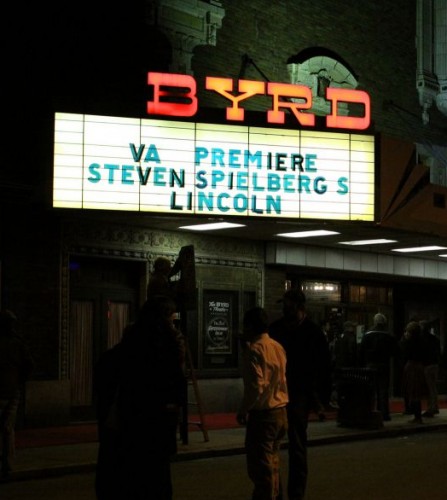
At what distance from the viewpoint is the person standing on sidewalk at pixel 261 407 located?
29.2 feet

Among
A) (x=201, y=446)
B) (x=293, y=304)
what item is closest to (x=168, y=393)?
(x=293, y=304)

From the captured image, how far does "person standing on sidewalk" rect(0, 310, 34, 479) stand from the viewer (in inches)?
473

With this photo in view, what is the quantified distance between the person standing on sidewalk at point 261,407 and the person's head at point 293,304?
95 centimetres

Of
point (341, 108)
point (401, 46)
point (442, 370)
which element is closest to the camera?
point (341, 108)

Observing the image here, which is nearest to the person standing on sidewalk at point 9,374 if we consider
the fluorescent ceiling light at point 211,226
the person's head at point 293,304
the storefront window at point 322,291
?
Result: the person's head at point 293,304

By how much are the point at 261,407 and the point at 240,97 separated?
999cm

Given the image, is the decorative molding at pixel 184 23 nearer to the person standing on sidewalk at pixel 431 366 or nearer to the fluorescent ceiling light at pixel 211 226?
the fluorescent ceiling light at pixel 211 226

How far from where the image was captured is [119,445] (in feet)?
21.9

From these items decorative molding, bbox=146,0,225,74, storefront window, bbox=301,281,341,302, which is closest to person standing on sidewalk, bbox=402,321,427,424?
storefront window, bbox=301,281,341,302

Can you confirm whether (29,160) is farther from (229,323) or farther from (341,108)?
(341,108)

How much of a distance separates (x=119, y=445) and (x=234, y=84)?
1257cm

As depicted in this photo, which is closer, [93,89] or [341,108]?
[93,89]

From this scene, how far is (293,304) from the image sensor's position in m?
10.1

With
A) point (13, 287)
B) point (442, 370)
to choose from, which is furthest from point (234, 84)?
point (442, 370)
